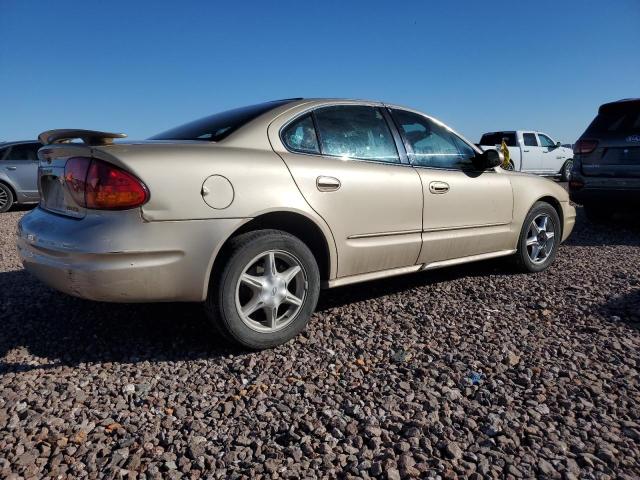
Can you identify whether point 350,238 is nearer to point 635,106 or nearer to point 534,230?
point 534,230

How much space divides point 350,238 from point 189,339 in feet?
3.90

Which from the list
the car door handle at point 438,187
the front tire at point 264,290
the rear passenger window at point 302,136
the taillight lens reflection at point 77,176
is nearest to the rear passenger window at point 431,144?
the car door handle at point 438,187

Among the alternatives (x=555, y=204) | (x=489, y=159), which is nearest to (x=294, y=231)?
(x=489, y=159)

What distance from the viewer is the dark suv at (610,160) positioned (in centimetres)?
617

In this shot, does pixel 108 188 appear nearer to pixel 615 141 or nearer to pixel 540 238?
pixel 540 238

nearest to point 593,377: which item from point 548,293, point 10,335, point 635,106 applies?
point 548,293

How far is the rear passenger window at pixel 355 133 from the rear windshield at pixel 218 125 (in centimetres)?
32

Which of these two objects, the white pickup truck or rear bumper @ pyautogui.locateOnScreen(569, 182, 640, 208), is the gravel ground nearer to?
rear bumper @ pyautogui.locateOnScreen(569, 182, 640, 208)

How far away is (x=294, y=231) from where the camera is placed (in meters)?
3.02

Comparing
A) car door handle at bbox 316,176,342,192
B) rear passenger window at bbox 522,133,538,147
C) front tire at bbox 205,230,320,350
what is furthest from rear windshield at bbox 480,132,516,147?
front tire at bbox 205,230,320,350

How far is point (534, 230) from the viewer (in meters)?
4.49

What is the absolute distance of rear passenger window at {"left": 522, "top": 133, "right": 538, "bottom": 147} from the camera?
51.8ft

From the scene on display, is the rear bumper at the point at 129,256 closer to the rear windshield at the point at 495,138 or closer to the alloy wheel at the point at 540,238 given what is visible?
the alloy wheel at the point at 540,238

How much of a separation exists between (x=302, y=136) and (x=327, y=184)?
1.21ft
